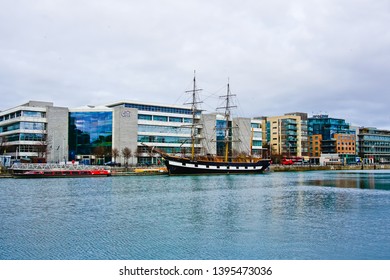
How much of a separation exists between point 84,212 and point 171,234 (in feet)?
41.7

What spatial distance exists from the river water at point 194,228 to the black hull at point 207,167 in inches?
2067

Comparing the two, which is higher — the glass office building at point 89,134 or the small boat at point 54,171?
the glass office building at point 89,134

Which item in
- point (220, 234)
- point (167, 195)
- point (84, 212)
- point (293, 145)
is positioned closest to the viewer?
point (220, 234)

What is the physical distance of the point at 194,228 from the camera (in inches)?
1164

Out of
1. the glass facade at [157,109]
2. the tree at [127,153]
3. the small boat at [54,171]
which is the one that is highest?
the glass facade at [157,109]

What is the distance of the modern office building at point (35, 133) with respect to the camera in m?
114

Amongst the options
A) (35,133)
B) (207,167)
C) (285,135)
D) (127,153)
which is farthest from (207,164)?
(285,135)

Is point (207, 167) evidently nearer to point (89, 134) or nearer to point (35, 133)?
point (89, 134)

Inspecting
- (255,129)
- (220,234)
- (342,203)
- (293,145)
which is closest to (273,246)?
(220,234)

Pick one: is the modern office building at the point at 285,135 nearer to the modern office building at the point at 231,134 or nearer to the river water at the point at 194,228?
the modern office building at the point at 231,134

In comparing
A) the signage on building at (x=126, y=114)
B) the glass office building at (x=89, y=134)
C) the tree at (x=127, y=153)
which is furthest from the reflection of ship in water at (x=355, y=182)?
the glass office building at (x=89, y=134)

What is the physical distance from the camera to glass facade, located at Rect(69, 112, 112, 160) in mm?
121750
